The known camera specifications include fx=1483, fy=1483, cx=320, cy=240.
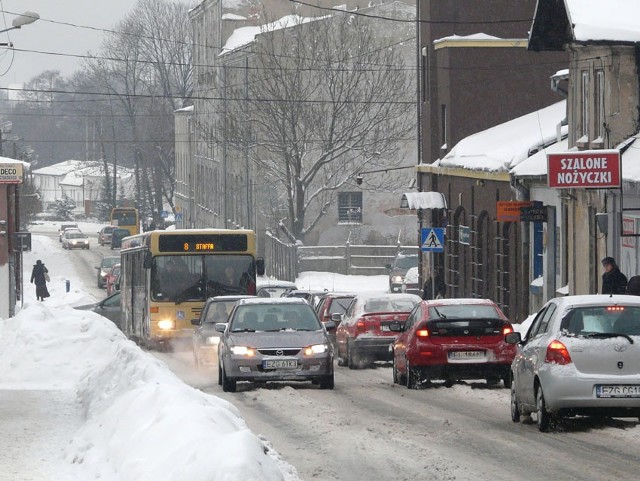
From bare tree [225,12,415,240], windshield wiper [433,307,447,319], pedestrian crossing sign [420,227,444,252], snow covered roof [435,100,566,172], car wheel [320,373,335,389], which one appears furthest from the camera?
bare tree [225,12,415,240]

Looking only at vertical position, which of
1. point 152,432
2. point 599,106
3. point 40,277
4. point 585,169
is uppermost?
point 599,106

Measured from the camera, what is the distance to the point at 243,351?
20672 millimetres

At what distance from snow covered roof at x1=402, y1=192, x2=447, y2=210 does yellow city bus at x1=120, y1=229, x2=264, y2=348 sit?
1574cm

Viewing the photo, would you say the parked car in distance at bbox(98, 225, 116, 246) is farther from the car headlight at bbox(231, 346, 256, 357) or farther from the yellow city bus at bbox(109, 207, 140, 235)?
the car headlight at bbox(231, 346, 256, 357)

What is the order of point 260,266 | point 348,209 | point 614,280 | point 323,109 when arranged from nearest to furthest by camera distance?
point 614,280, point 260,266, point 323,109, point 348,209

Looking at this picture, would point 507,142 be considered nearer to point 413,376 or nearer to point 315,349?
point 413,376

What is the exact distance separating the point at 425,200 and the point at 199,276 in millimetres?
16725

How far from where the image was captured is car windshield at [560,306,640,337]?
14.5 metres

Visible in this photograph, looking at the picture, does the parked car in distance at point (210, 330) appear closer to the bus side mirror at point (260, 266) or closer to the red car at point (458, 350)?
the bus side mirror at point (260, 266)

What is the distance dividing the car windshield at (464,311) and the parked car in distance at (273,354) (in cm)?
160

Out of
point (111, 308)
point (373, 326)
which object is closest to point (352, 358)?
point (373, 326)

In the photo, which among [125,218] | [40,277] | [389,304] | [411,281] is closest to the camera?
[389,304]

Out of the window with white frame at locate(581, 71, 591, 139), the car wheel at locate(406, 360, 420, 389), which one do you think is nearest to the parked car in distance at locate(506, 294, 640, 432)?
the car wheel at locate(406, 360, 420, 389)

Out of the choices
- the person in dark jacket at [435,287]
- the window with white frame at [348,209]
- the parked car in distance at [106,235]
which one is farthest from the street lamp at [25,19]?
the parked car in distance at [106,235]
